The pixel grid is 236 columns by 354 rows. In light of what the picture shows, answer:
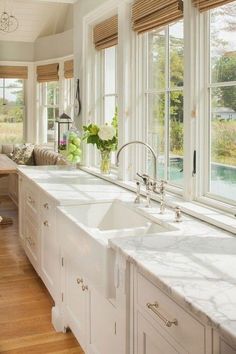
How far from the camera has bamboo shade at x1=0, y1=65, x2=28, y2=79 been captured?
25.9 ft

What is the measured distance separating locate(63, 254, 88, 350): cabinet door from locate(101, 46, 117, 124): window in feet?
6.37

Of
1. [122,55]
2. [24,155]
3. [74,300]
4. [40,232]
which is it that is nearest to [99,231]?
[74,300]

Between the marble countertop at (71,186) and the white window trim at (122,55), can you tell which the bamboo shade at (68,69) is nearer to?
the white window trim at (122,55)

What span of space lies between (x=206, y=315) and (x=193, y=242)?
755mm

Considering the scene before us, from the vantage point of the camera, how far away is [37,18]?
744 cm

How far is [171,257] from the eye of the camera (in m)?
1.78

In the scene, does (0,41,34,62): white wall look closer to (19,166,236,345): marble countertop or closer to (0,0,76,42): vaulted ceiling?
(0,0,76,42): vaulted ceiling

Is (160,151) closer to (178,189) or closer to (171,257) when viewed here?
(178,189)

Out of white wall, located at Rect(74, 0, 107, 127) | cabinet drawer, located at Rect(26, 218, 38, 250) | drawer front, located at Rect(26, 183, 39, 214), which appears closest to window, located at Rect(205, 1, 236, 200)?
drawer front, located at Rect(26, 183, 39, 214)

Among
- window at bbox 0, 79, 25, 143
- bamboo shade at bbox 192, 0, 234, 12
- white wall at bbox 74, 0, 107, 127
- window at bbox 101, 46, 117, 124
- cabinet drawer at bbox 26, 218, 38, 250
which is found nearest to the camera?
bamboo shade at bbox 192, 0, 234, 12

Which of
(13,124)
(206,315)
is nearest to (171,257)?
(206,315)

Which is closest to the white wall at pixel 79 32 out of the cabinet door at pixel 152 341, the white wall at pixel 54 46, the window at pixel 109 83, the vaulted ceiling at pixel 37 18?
the window at pixel 109 83

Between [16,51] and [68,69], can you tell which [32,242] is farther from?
[16,51]

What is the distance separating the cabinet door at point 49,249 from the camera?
3.19 meters
